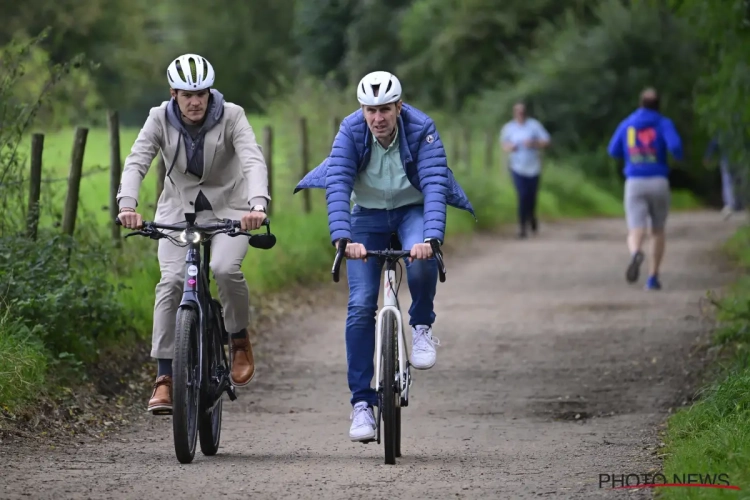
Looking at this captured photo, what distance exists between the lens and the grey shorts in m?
15.5

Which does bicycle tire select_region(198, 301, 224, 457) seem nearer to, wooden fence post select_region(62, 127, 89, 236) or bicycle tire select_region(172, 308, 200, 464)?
bicycle tire select_region(172, 308, 200, 464)

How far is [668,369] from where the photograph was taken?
1075 cm

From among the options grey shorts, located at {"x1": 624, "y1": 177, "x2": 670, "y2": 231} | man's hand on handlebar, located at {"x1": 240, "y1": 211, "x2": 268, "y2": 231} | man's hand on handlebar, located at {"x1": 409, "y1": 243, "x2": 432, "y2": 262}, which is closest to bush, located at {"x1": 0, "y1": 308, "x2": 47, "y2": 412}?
man's hand on handlebar, located at {"x1": 240, "y1": 211, "x2": 268, "y2": 231}

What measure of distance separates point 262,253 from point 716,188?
26.2 m

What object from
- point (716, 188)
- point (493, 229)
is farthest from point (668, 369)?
point (716, 188)

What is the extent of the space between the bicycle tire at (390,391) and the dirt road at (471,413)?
11 centimetres

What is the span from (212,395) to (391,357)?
969 mm

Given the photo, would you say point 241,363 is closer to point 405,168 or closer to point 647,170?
point 405,168

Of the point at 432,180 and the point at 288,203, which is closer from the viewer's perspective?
the point at 432,180

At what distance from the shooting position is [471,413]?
932 centimetres

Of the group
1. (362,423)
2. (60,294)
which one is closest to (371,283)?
(362,423)

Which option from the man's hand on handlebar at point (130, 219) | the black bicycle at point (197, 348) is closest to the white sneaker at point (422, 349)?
the black bicycle at point (197, 348)

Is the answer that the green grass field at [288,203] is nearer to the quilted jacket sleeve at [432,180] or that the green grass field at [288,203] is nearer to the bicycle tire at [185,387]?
the bicycle tire at [185,387]

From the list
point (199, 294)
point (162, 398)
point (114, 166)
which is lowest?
point (162, 398)
